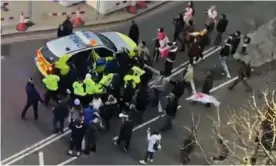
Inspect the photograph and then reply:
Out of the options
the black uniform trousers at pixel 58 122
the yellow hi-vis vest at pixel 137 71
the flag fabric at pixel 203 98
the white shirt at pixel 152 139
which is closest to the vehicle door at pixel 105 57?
the yellow hi-vis vest at pixel 137 71

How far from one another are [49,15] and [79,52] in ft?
15.0

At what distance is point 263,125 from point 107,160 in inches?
A: 207

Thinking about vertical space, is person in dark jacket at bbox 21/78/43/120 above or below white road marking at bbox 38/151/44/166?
above

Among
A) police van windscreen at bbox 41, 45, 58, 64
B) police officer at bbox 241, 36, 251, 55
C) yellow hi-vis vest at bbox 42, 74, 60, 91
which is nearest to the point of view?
yellow hi-vis vest at bbox 42, 74, 60, 91

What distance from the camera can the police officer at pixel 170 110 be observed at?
22562 millimetres

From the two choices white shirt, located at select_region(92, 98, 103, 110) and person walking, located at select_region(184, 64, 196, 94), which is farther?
person walking, located at select_region(184, 64, 196, 94)

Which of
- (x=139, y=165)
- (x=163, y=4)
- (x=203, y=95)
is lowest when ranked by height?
(x=139, y=165)

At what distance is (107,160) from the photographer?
2194cm

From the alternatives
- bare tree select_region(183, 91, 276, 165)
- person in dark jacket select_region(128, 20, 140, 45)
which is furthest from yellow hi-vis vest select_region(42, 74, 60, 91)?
bare tree select_region(183, 91, 276, 165)

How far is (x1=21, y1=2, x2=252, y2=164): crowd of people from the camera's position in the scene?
2153 cm

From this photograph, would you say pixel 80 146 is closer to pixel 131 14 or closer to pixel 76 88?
pixel 76 88

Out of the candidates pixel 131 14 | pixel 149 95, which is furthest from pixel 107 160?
pixel 131 14

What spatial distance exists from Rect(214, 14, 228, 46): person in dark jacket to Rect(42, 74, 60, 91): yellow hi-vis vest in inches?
260

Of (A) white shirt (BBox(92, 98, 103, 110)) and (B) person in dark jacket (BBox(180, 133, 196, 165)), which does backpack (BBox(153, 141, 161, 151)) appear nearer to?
(B) person in dark jacket (BBox(180, 133, 196, 165))
